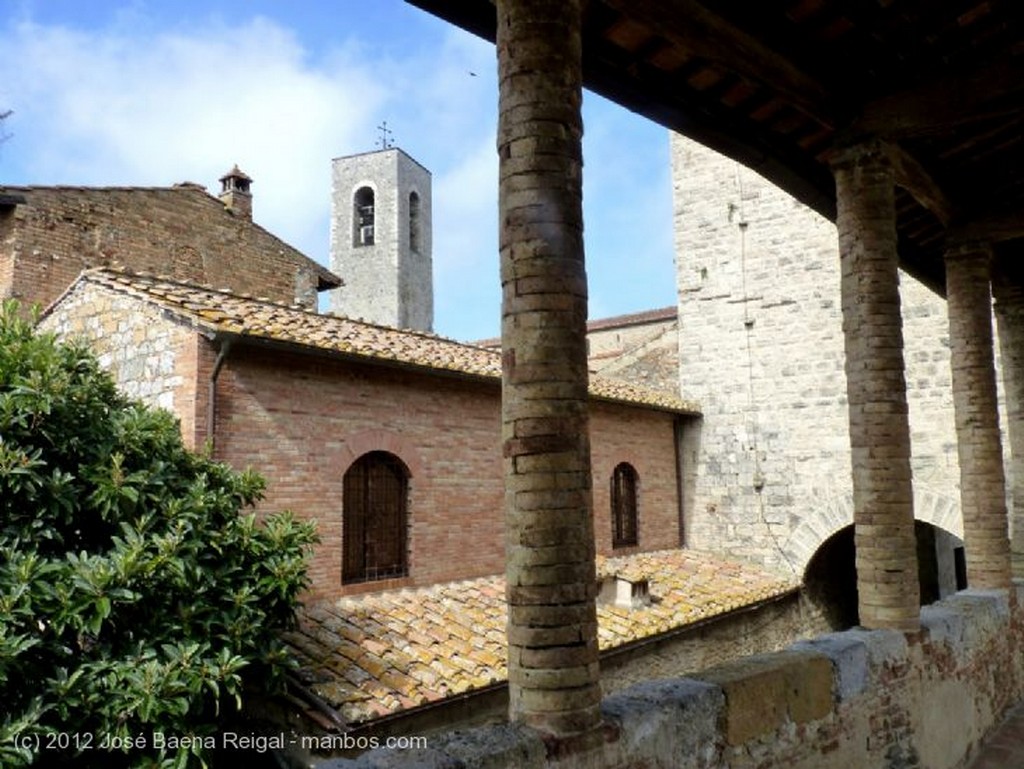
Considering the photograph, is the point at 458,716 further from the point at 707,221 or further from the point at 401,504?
the point at 707,221

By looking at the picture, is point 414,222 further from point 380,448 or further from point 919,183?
point 919,183

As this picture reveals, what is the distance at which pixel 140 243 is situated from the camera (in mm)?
13812

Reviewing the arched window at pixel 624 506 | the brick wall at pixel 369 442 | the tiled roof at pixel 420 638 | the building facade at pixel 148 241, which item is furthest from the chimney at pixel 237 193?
the tiled roof at pixel 420 638

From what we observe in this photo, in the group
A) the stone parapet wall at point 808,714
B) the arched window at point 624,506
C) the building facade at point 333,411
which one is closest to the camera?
the stone parapet wall at point 808,714

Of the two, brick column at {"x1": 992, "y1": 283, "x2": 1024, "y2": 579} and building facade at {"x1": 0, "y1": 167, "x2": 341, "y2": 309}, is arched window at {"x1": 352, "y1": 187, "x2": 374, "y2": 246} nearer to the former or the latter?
building facade at {"x1": 0, "y1": 167, "x2": 341, "y2": 309}

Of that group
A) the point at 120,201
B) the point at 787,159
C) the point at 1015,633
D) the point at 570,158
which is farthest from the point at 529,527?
the point at 120,201

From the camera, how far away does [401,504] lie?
30.6 ft

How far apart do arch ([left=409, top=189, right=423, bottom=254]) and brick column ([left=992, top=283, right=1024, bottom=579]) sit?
2302cm

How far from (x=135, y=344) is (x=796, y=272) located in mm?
10247

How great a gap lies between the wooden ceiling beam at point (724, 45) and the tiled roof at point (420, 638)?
5.29m

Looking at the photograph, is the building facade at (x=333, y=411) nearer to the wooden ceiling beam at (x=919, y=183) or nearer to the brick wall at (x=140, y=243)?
the brick wall at (x=140, y=243)

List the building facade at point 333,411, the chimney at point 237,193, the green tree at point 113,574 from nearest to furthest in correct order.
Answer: the green tree at point 113,574 < the building facade at point 333,411 < the chimney at point 237,193

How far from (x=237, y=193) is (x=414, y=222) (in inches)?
559

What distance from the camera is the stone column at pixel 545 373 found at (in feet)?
9.78
